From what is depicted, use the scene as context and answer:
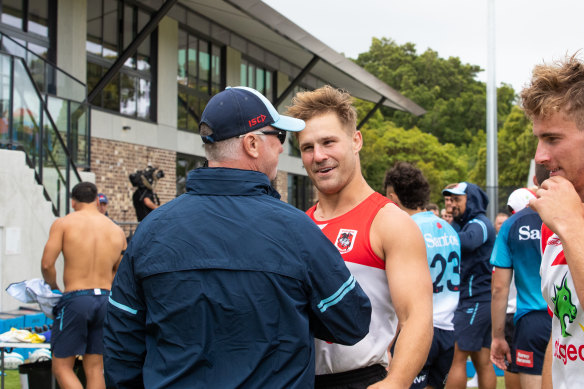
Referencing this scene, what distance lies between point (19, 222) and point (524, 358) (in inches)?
325

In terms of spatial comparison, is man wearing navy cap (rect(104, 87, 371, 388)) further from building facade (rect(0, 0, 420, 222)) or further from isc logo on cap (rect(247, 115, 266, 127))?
building facade (rect(0, 0, 420, 222))

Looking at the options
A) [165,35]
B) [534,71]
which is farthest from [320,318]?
[165,35]

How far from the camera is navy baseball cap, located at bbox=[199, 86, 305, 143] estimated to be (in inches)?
Result: 88.0

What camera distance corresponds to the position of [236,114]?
7.35ft

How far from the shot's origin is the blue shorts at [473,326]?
6.62 metres

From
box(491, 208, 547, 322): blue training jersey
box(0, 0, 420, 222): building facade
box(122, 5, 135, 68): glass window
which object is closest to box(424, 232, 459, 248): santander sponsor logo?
box(491, 208, 547, 322): blue training jersey

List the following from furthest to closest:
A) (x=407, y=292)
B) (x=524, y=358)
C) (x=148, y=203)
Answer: (x=148, y=203) < (x=524, y=358) < (x=407, y=292)

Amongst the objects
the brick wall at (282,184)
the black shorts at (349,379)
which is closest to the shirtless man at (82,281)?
the black shorts at (349,379)

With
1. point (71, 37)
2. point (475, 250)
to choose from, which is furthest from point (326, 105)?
point (71, 37)

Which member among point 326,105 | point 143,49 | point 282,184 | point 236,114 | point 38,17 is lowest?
point 236,114

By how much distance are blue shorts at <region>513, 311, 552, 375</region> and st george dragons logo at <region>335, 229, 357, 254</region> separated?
2.86 metres

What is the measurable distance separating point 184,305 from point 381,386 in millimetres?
808

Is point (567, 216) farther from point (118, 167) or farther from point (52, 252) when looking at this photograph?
point (118, 167)

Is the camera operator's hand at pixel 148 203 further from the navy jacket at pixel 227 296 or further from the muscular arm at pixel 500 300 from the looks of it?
the navy jacket at pixel 227 296
